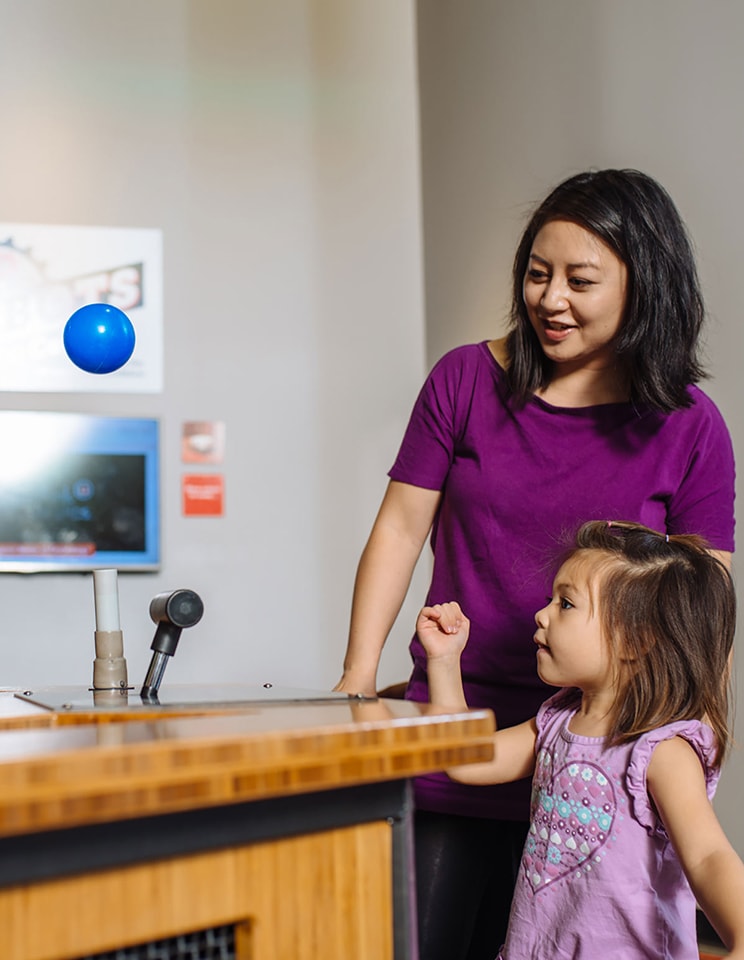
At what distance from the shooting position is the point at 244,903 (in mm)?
807

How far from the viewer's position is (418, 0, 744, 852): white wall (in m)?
2.63

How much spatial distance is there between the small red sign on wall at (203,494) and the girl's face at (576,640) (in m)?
2.52

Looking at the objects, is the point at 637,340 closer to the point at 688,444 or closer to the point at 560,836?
the point at 688,444

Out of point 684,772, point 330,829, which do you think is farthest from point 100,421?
point 330,829

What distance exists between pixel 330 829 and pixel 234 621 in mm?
3038

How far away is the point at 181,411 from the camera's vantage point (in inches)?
152

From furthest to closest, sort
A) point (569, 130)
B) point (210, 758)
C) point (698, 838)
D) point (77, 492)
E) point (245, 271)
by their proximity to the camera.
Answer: point (245, 271) → point (77, 492) → point (569, 130) → point (698, 838) → point (210, 758)

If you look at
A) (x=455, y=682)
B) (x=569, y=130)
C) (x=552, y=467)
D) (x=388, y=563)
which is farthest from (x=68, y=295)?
(x=455, y=682)

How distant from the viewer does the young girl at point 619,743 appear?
1.30 metres

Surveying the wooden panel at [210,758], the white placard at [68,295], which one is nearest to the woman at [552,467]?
the wooden panel at [210,758]

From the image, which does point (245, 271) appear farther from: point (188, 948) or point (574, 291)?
point (188, 948)

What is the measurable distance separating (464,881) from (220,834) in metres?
0.88

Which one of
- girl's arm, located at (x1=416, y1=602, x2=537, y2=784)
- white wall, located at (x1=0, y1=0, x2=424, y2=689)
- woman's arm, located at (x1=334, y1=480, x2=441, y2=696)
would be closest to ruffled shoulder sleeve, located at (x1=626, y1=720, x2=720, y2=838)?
girl's arm, located at (x1=416, y1=602, x2=537, y2=784)

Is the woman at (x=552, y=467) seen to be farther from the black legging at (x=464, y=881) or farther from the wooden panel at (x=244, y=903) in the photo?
the wooden panel at (x=244, y=903)
